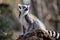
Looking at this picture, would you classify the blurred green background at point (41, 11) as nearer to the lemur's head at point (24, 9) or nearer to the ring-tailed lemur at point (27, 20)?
the ring-tailed lemur at point (27, 20)

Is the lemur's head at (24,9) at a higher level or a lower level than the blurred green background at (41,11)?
higher

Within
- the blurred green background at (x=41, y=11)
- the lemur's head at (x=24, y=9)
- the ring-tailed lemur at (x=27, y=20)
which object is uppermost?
the lemur's head at (x=24, y=9)

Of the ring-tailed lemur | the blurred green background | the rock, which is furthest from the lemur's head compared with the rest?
the blurred green background

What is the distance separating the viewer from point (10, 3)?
15102 millimetres

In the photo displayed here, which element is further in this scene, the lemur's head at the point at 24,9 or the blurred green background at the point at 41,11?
the blurred green background at the point at 41,11

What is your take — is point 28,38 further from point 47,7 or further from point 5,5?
point 47,7

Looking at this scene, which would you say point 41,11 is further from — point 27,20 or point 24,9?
point 24,9

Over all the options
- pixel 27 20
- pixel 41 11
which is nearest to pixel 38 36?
pixel 27 20

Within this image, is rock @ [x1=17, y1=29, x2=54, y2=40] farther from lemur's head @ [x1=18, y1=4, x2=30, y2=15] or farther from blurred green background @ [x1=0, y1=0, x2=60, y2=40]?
blurred green background @ [x1=0, y1=0, x2=60, y2=40]

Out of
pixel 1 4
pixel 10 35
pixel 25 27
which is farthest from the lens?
pixel 1 4

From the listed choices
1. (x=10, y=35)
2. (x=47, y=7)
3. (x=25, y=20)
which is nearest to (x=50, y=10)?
(x=47, y=7)

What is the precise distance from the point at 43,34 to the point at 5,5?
8.48 m

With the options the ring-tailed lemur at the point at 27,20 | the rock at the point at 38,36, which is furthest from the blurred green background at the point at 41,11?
the rock at the point at 38,36

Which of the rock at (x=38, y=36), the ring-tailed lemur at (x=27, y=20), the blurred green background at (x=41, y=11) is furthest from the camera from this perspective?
the blurred green background at (x=41, y=11)
